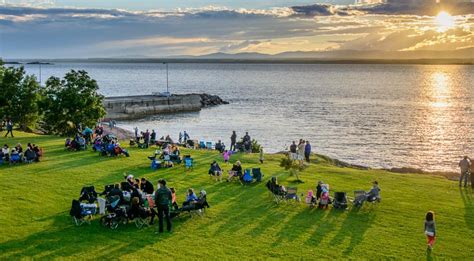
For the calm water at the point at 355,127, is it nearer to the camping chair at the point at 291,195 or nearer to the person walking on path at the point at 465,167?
the person walking on path at the point at 465,167

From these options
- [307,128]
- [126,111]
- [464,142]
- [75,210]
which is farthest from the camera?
[126,111]

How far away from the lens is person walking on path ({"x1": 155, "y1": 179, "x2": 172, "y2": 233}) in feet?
57.6

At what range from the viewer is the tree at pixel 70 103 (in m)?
47.0

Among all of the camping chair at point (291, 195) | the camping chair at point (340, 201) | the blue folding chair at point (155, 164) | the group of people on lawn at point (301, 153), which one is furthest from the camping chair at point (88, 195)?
the group of people on lawn at point (301, 153)

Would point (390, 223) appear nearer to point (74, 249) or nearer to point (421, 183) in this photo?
point (421, 183)

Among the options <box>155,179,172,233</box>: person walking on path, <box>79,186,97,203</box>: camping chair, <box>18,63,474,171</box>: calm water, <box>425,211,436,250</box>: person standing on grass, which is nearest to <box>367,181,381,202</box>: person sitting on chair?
<box>425,211,436,250</box>: person standing on grass

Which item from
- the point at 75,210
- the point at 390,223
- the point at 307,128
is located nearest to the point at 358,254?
the point at 390,223

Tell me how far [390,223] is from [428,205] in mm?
4076

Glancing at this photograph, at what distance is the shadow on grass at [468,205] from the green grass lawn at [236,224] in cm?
4

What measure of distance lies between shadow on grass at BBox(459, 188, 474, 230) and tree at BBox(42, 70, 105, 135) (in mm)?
33194

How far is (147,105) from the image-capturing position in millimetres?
104188

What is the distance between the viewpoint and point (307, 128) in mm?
78500

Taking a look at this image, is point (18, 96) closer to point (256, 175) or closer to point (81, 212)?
point (256, 175)

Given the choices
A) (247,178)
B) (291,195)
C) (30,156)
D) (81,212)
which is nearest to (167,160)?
(247,178)
